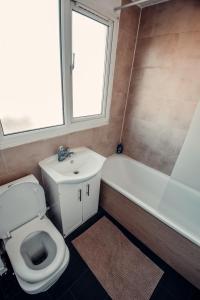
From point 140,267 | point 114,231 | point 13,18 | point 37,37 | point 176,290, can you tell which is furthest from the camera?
point 114,231

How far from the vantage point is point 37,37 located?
114cm

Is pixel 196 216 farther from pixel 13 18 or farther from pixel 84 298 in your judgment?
pixel 13 18

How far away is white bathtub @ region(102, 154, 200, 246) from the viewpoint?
171 cm

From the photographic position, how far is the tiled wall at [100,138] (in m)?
1.24

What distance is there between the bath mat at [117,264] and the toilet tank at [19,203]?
64 cm

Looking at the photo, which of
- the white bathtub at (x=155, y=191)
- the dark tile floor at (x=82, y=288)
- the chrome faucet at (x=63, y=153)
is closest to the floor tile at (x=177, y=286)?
the dark tile floor at (x=82, y=288)

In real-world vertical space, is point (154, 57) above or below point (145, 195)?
above

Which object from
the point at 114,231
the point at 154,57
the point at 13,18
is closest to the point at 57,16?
the point at 13,18

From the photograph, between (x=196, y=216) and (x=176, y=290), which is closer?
(x=176, y=290)

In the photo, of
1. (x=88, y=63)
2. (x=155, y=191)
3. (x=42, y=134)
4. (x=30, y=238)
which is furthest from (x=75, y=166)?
(x=155, y=191)

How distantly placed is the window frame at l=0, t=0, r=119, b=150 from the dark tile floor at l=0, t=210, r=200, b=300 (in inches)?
45.9

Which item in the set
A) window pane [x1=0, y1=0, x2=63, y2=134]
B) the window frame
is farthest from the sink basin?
window pane [x1=0, y1=0, x2=63, y2=134]

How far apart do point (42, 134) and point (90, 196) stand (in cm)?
82

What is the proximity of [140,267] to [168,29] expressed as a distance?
241 cm
